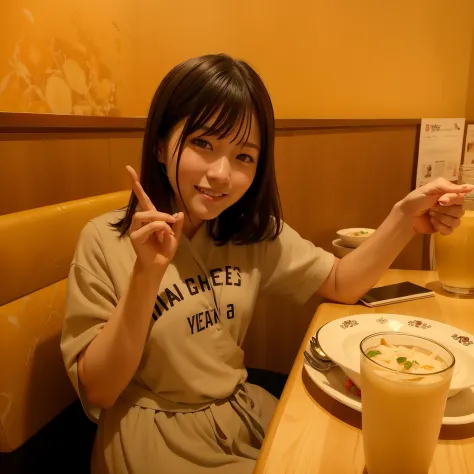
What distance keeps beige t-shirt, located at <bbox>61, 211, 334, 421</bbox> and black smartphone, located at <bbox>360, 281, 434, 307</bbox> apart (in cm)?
29

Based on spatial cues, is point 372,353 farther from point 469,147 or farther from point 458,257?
point 469,147

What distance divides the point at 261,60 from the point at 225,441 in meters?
1.62

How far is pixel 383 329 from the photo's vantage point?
0.94m

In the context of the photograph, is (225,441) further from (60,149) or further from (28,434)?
(60,149)

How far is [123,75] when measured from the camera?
204 cm

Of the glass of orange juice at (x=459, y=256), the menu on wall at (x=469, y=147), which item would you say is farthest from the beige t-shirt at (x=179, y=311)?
the menu on wall at (x=469, y=147)

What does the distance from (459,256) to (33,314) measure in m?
1.04

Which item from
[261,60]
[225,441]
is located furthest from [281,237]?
[261,60]

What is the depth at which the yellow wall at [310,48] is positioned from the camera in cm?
198

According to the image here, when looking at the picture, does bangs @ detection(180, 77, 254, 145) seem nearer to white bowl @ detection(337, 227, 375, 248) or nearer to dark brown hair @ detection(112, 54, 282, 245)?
dark brown hair @ detection(112, 54, 282, 245)

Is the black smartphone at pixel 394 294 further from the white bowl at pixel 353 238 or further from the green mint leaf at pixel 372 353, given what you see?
the green mint leaf at pixel 372 353

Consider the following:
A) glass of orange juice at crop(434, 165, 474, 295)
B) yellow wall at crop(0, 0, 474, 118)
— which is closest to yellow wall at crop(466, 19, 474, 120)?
yellow wall at crop(0, 0, 474, 118)

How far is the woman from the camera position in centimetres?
87

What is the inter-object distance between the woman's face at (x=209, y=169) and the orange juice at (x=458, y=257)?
1.95 feet
